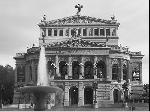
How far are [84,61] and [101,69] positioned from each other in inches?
155

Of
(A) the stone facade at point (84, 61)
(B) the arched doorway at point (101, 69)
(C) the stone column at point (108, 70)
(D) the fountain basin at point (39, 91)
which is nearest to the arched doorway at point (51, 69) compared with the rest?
(A) the stone facade at point (84, 61)

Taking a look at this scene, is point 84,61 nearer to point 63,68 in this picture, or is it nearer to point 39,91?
point 63,68

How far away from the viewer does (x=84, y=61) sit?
8438cm

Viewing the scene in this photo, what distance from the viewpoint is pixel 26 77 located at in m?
92.6

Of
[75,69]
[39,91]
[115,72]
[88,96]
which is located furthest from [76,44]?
[39,91]

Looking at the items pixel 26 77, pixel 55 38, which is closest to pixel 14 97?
pixel 26 77

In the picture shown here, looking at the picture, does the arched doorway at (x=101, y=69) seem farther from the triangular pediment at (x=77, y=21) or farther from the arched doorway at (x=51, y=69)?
the triangular pediment at (x=77, y=21)

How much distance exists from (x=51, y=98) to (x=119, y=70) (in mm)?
15401

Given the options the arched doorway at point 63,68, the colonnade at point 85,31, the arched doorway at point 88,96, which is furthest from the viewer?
the colonnade at point 85,31

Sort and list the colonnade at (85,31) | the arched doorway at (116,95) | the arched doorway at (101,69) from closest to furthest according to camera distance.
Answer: the arched doorway at (101,69), the arched doorway at (116,95), the colonnade at (85,31)

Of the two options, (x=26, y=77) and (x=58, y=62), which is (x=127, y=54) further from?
(x=26, y=77)

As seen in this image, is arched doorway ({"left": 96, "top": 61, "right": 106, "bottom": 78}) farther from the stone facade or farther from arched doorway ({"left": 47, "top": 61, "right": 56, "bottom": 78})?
arched doorway ({"left": 47, "top": 61, "right": 56, "bottom": 78})

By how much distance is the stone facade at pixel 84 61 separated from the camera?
8262 centimetres

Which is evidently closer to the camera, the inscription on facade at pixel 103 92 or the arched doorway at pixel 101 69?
the inscription on facade at pixel 103 92
